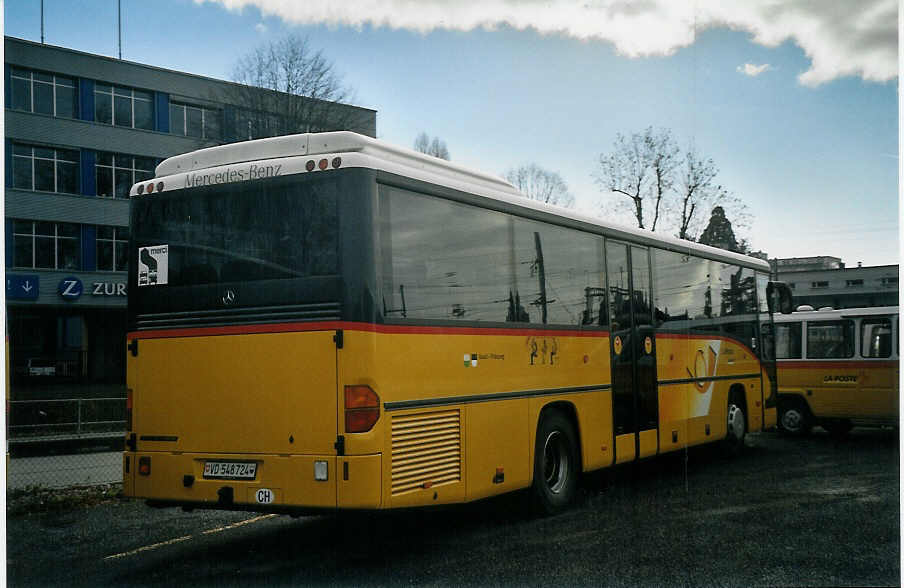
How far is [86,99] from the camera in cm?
3356

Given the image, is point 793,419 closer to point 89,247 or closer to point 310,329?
point 310,329

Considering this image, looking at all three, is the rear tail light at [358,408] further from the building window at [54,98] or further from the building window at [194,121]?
the building window at [54,98]

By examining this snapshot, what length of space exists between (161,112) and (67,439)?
68.4 ft

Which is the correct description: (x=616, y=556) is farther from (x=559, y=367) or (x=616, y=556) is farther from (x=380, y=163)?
(x=380, y=163)

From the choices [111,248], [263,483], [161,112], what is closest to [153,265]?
[263,483]

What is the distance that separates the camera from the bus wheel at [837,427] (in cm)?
1605

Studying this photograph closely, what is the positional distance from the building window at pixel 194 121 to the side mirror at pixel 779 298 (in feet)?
61.3

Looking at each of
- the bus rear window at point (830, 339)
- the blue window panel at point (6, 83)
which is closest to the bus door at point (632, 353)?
the bus rear window at point (830, 339)

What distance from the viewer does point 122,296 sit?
35.5 metres

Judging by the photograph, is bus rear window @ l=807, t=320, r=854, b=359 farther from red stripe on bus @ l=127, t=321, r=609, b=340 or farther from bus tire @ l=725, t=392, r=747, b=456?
red stripe on bus @ l=127, t=321, r=609, b=340

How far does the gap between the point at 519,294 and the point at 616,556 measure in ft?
8.73

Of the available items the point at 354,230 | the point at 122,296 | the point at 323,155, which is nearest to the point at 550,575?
the point at 354,230

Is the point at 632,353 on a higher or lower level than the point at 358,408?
higher

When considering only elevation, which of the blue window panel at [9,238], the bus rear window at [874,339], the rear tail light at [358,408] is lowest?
the rear tail light at [358,408]
